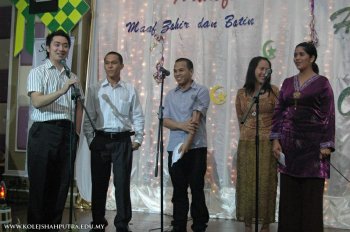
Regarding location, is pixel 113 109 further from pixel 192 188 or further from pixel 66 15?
pixel 66 15

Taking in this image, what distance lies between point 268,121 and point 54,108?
1.68 meters

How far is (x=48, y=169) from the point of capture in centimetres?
305

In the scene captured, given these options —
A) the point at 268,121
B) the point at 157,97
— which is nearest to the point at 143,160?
the point at 157,97

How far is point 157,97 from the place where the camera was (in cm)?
462

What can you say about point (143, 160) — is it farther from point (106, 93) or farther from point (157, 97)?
point (106, 93)

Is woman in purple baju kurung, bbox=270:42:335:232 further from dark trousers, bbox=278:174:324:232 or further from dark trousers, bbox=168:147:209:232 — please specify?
dark trousers, bbox=168:147:209:232

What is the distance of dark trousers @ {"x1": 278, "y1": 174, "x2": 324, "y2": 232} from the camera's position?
2.86 m

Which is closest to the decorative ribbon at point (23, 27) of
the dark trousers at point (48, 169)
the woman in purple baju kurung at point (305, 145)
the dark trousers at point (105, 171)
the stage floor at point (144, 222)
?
the stage floor at point (144, 222)

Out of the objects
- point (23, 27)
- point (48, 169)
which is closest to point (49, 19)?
point (23, 27)

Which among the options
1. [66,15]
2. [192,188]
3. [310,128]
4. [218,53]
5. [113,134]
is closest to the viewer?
[310,128]

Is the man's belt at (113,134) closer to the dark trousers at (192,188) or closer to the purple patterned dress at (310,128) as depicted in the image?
the dark trousers at (192,188)

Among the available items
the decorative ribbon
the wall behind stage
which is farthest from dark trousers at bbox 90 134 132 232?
the decorative ribbon

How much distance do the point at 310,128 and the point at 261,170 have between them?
2.25ft

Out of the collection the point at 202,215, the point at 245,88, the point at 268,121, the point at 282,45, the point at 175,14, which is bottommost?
the point at 202,215
